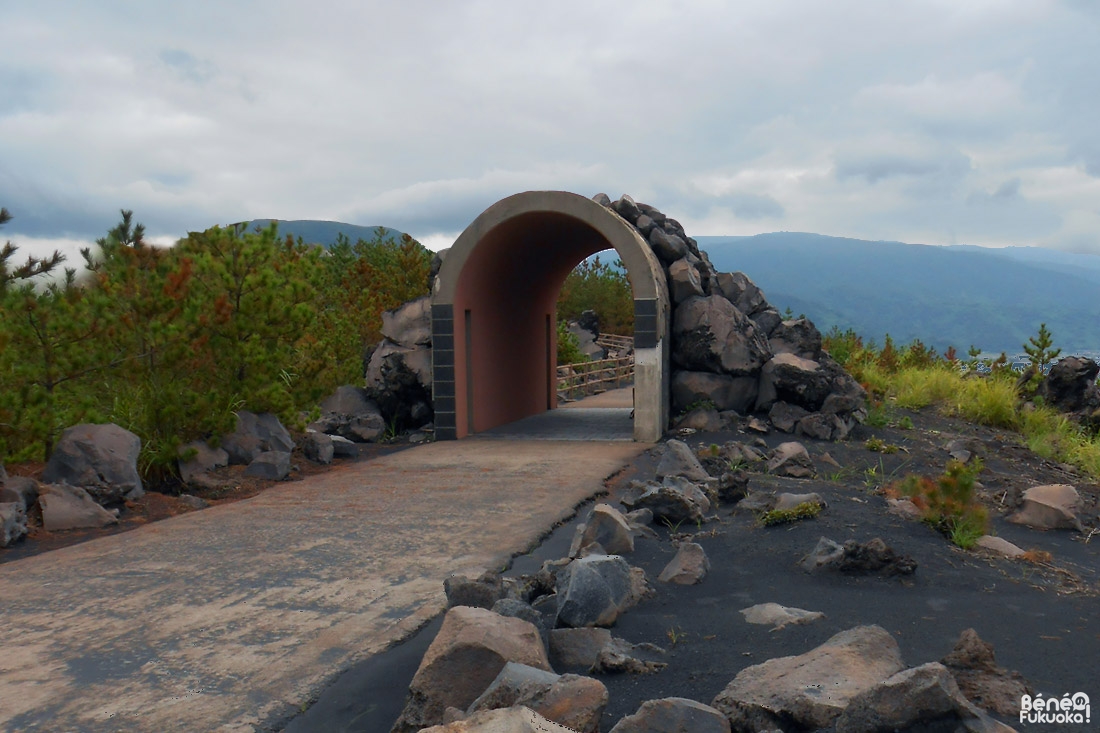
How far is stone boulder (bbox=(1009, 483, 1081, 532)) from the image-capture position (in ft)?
23.0

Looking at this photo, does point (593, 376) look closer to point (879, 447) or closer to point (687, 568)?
point (879, 447)

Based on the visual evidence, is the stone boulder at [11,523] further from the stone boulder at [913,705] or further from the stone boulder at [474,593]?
the stone boulder at [913,705]

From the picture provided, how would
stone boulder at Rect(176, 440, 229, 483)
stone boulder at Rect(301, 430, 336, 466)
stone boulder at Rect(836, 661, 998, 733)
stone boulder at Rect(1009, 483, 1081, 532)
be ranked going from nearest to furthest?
stone boulder at Rect(836, 661, 998, 733)
stone boulder at Rect(1009, 483, 1081, 532)
stone boulder at Rect(176, 440, 229, 483)
stone boulder at Rect(301, 430, 336, 466)

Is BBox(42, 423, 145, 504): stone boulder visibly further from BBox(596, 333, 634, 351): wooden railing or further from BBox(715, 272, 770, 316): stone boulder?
BBox(596, 333, 634, 351): wooden railing

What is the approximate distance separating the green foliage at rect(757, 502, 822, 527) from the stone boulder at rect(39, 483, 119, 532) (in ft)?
18.3

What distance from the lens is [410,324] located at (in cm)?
1402

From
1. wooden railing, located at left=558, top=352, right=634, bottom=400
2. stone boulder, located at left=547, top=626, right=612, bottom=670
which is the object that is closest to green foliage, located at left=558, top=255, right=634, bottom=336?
wooden railing, located at left=558, top=352, right=634, bottom=400

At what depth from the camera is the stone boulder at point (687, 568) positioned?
A: 4.84m

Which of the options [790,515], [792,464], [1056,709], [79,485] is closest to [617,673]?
[1056,709]

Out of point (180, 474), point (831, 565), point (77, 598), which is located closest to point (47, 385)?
point (180, 474)

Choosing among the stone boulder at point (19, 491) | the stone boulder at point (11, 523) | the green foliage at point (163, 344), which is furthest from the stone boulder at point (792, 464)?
the stone boulder at point (19, 491)

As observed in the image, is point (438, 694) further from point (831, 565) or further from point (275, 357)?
point (275, 357)

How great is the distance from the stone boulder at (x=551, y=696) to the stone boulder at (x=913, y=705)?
0.86 m

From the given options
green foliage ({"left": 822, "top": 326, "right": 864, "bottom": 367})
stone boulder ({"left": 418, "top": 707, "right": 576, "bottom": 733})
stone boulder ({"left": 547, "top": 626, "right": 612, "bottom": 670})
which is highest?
green foliage ({"left": 822, "top": 326, "right": 864, "bottom": 367})
